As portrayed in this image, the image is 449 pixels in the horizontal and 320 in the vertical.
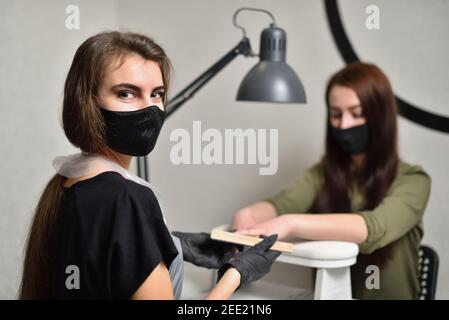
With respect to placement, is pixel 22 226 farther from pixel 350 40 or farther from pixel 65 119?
pixel 350 40

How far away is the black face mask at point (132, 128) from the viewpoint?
81 centimetres

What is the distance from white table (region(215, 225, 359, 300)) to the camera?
128cm

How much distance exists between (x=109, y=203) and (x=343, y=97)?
2.92 feet

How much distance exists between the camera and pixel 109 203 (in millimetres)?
715

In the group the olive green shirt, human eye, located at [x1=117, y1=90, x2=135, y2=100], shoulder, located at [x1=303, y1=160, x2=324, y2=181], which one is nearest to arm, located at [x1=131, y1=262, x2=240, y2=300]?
human eye, located at [x1=117, y1=90, x2=135, y2=100]

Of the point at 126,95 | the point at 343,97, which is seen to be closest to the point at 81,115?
the point at 126,95

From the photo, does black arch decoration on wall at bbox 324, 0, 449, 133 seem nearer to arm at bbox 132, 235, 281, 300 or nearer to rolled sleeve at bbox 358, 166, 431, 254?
rolled sleeve at bbox 358, 166, 431, 254

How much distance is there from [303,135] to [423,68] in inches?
16.6

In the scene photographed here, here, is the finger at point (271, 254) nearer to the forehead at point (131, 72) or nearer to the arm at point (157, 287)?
the arm at point (157, 287)

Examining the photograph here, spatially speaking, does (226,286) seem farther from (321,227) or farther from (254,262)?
(321,227)

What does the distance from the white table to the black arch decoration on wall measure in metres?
0.52

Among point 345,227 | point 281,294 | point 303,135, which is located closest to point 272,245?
point 345,227

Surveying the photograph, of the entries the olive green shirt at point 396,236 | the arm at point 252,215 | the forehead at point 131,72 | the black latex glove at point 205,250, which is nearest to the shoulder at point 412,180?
the olive green shirt at point 396,236

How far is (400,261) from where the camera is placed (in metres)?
1.44
